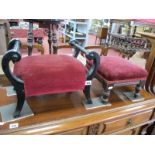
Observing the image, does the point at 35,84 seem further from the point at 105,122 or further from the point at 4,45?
the point at 4,45

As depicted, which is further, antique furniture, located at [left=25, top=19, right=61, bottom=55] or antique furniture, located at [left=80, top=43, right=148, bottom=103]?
antique furniture, located at [left=25, top=19, right=61, bottom=55]

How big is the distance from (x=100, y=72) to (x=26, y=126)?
1.34 feet

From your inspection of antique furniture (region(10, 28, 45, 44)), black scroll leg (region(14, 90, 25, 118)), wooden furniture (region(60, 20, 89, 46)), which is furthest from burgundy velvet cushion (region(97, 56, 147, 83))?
wooden furniture (region(60, 20, 89, 46))

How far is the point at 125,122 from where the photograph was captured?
85 centimetres

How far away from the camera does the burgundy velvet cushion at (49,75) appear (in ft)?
1.93

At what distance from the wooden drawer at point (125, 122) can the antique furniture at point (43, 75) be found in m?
0.26

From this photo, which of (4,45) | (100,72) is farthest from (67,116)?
(4,45)

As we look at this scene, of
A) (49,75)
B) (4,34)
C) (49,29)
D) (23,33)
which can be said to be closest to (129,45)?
(49,29)

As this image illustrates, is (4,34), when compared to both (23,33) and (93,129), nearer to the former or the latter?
(93,129)

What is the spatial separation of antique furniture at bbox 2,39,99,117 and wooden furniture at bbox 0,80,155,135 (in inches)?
3.4

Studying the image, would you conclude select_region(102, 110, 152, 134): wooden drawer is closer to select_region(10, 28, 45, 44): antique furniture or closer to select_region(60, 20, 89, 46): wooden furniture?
select_region(10, 28, 45, 44): antique furniture

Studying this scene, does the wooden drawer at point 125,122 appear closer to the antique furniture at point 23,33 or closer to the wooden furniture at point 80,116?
the wooden furniture at point 80,116

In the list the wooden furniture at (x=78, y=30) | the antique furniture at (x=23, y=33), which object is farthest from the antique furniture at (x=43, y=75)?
the wooden furniture at (x=78, y=30)

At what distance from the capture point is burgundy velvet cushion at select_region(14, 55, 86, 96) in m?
0.59
